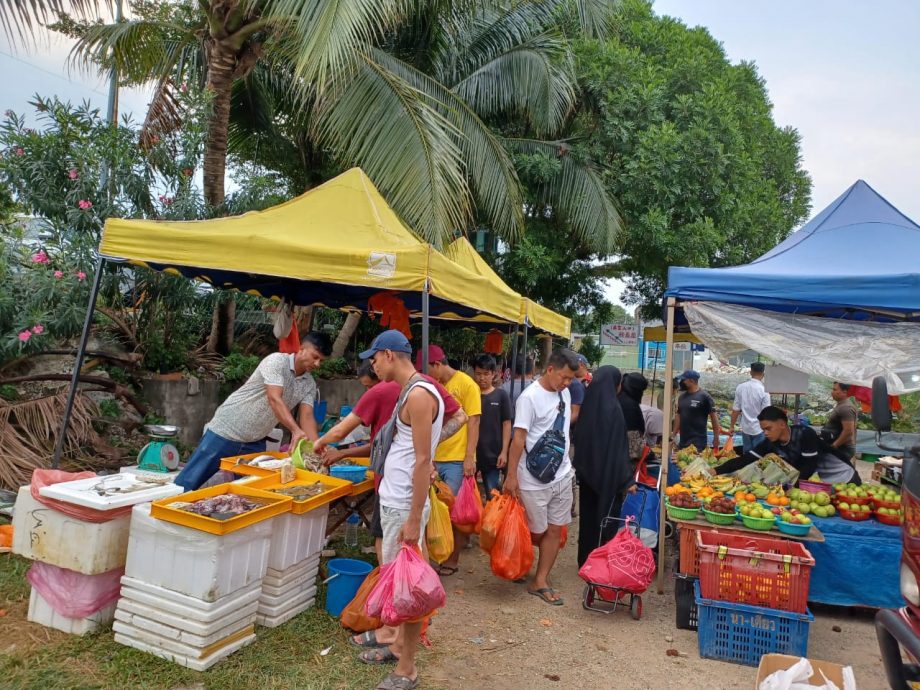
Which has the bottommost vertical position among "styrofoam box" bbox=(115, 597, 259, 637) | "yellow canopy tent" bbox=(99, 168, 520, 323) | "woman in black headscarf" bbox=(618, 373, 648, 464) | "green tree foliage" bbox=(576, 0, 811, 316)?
"styrofoam box" bbox=(115, 597, 259, 637)

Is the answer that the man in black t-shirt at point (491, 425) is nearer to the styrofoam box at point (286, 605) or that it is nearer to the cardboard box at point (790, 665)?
the styrofoam box at point (286, 605)

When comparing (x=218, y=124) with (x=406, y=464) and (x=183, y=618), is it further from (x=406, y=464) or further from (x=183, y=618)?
(x=183, y=618)

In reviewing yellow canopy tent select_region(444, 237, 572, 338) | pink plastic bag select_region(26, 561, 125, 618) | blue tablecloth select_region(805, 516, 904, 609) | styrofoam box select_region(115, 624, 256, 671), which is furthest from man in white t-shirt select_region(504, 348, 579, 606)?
pink plastic bag select_region(26, 561, 125, 618)

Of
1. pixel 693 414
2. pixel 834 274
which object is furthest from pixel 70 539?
pixel 693 414

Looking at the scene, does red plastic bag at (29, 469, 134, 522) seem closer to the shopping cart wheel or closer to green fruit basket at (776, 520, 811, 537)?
the shopping cart wheel

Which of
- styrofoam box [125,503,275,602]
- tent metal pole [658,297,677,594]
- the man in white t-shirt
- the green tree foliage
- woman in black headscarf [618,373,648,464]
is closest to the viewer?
styrofoam box [125,503,275,602]

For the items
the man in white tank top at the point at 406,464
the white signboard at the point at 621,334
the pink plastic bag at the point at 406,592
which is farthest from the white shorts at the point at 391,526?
the white signboard at the point at 621,334

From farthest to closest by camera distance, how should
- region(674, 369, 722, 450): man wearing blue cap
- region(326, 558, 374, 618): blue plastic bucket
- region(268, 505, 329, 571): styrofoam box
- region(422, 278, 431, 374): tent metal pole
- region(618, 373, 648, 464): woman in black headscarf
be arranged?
1. region(674, 369, 722, 450): man wearing blue cap
2. region(618, 373, 648, 464): woman in black headscarf
3. region(422, 278, 431, 374): tent metal pole
4. region(326, 558, 374, 618): blue plastic bucket
5. region(268, 505, 329, 571): styrofoam box

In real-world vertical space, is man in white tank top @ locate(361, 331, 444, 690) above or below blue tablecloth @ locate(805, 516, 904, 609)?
above

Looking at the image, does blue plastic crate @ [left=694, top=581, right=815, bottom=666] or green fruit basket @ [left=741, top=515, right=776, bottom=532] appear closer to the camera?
blue plastic crate @ [left=694, top=581, right=815, bottom=666]

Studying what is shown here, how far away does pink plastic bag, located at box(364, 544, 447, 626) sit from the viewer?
3168 millimetres

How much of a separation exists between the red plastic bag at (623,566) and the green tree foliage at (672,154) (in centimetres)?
868

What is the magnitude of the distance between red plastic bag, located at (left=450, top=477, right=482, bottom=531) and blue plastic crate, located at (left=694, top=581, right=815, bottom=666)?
1.76 meters

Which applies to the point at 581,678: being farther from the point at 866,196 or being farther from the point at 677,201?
the point at 677,201
